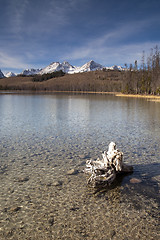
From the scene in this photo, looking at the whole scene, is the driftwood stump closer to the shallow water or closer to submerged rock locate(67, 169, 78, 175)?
the shallow water

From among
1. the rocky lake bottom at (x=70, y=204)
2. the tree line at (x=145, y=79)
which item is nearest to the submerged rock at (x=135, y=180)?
the rocky lake bottom at (x=70, y=204)

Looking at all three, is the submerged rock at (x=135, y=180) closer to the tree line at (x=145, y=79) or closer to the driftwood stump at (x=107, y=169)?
the driftwood stump at (x=107, y=169)

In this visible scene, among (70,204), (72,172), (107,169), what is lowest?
(70,204)

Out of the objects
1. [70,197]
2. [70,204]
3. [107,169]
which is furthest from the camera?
[107,169]

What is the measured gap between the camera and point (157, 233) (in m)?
4.09

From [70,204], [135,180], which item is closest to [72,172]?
[70,204]

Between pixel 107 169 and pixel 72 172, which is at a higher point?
pixel 107 169

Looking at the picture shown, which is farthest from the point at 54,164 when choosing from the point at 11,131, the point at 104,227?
the point at 11,131

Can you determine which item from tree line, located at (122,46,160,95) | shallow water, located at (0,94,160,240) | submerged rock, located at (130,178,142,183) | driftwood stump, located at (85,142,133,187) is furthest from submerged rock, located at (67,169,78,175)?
tree line, located at (122,46,160,95)

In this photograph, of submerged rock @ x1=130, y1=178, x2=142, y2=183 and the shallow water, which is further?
submerged rock @ x1=130, y1=178, x2=142, y2=183

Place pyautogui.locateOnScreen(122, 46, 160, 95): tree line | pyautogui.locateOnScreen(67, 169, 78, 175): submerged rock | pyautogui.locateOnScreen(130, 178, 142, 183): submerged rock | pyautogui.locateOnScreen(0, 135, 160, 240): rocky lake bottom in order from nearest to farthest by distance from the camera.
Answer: pyautogui.locateOnScreen(0, 135, 160, 240): rocky lake bottom
pyautogui.locateOnScreen(130, 178, 142, 183): submerged rock
pyautogui.locateOnScreen(67, 169, 78, 175): submerged rock
pyautogui.locateOnScreen(122, 46, 160, 95): tree line

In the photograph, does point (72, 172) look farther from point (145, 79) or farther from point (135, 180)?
point (145, 79)

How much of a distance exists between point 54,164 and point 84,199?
2.67 meters

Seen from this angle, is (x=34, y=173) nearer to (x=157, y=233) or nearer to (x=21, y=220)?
(x=21, y=220)
